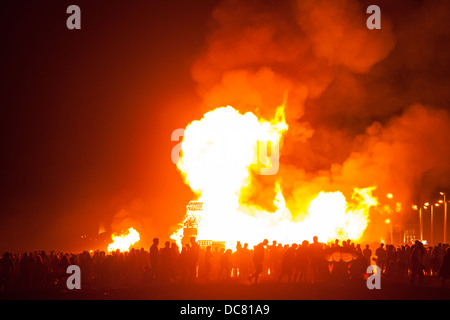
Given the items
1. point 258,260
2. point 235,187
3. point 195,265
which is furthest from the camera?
point 235,187

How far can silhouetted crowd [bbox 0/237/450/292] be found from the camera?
58.6ft

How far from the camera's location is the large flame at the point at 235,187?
30.0m

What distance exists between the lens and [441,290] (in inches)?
642

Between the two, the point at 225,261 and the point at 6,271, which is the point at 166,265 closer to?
the point at 225,261

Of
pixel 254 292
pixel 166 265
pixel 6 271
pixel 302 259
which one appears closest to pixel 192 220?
pixel 166 265

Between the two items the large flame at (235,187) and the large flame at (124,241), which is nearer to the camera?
the large flame at (235,187)

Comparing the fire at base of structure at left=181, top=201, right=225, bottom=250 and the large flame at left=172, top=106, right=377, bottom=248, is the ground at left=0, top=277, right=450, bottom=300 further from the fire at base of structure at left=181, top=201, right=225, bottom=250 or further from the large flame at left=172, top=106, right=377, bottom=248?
the fire at base of structure at left=181, top=201, right=225, bottom=250

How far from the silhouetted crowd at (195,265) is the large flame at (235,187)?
8192 mm

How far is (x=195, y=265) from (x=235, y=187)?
36.8 ft

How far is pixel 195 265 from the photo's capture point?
1973cm

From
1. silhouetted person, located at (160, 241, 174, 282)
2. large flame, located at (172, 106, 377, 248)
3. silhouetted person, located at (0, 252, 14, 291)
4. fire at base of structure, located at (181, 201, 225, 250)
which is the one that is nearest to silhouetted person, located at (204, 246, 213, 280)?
silhouetted person, located at (160, 241, 174, 282)

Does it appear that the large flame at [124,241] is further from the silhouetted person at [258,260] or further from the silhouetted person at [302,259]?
the silhouetted person at [302,259]

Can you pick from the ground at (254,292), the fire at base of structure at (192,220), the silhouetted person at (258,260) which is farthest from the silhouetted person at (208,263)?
the fire at base of structure at (192,220)
